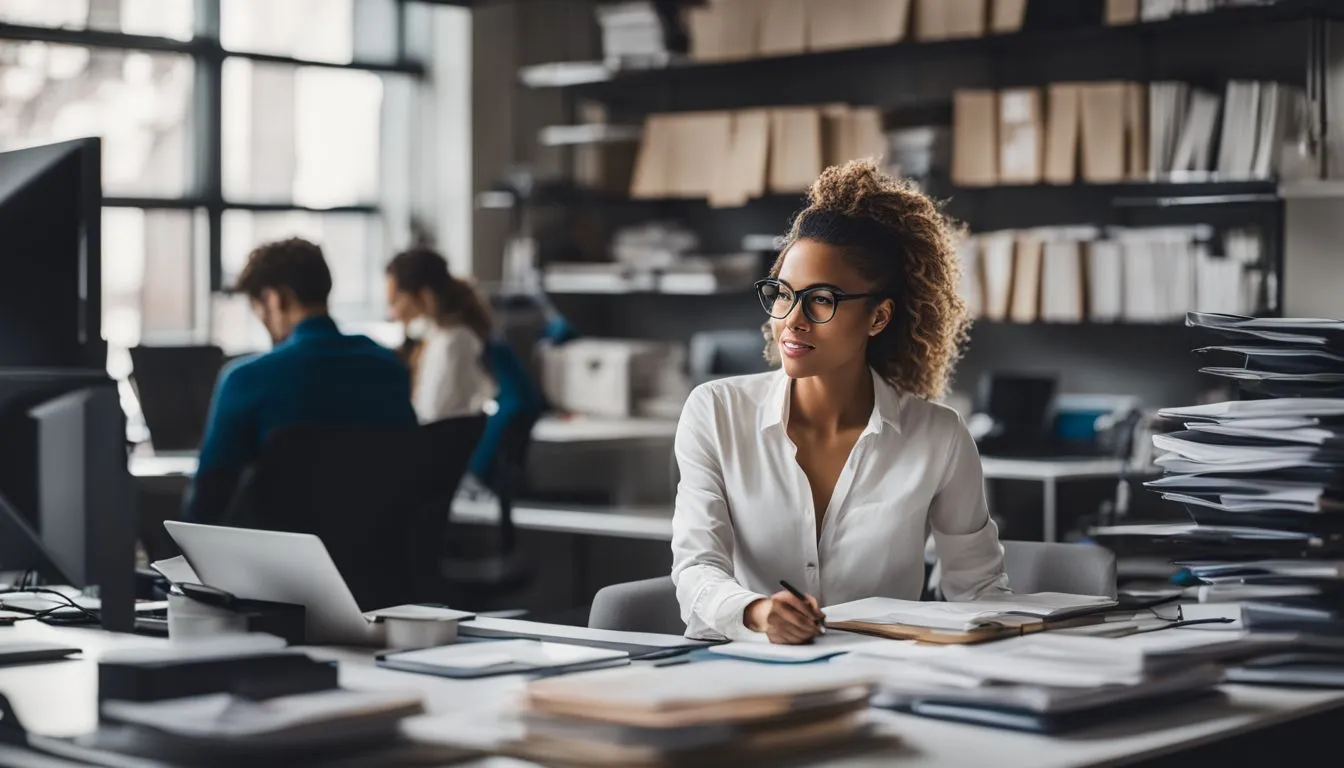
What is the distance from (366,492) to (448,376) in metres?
2.15

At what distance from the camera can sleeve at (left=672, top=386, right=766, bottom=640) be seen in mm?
2244

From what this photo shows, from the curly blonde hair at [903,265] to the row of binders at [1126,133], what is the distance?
2.72 meters

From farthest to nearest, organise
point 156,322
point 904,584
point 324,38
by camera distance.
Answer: point 324,38 < point 156,322 < point 904,584

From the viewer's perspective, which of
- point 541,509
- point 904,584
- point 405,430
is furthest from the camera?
point 541,509

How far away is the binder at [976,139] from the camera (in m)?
5.76

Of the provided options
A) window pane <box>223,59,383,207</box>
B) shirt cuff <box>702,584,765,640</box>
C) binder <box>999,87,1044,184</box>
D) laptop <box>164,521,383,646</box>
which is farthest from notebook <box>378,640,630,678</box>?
window pane <box>223,59,383,207</box>

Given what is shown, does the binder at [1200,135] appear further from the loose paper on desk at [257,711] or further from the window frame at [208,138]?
the loose paper on desk at [257,711]

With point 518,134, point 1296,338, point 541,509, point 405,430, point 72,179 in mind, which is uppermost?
point 518,134

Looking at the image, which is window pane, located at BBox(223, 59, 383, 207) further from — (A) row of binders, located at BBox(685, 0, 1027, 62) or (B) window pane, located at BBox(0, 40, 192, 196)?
(A) row of binders, located at BBox(685, 0, 1027, 62)

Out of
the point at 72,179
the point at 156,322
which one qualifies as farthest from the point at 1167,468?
the point at 156,322

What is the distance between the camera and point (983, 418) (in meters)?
5.48

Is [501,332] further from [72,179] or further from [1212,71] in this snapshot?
[72,179]

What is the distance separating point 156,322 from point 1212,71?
3.83 meters

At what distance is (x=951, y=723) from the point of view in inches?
65.5
